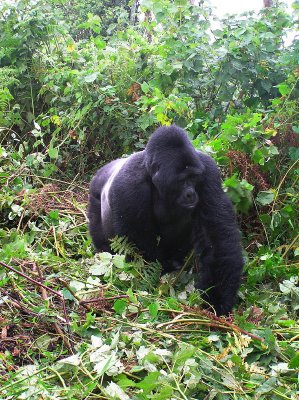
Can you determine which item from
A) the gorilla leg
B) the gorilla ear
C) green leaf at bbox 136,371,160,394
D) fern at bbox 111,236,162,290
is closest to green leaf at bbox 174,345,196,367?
green leaf at bbox 136,371,160,394

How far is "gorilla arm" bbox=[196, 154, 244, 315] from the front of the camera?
122 inches

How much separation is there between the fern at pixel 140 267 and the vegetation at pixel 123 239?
13mm

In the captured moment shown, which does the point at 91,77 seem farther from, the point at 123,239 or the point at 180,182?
the point at 180,182

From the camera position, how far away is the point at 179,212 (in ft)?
11.4

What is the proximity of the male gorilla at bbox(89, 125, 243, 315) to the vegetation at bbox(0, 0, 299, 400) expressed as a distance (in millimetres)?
174

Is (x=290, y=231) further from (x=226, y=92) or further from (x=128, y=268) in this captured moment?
(x=226, y=92)

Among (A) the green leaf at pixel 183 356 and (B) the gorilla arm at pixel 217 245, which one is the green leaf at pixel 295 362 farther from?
(B) the gorilla arm at pixel 217 245

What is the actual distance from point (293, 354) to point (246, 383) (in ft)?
1.00

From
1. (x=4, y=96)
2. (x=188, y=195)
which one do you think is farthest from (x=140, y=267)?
(x=4, y=96)

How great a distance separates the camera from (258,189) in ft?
Result: 12.5

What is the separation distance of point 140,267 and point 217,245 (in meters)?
0.49

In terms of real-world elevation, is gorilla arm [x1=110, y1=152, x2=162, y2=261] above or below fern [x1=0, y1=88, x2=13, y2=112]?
below

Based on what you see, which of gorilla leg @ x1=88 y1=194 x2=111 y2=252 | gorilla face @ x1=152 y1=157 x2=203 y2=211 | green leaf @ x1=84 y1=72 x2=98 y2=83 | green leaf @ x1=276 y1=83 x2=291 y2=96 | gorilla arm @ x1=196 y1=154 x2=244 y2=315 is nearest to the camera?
gorilla arm @ x1=196 y1=154 x2=244 y2=315

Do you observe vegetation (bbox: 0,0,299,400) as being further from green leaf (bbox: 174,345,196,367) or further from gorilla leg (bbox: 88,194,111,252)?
gorilla leg (bbox: 88,194,111,252)
